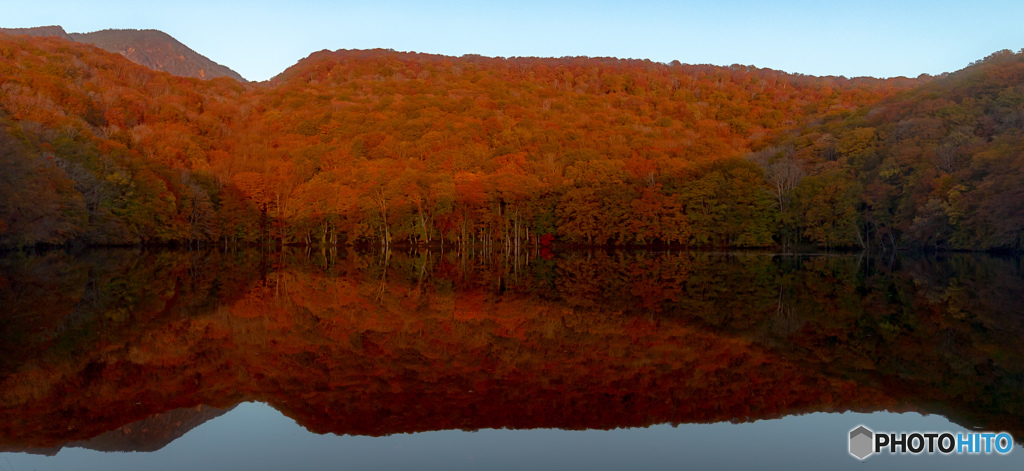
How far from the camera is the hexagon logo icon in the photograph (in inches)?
215

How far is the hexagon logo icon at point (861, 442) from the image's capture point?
5457 mm

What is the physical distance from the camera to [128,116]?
7919 cm

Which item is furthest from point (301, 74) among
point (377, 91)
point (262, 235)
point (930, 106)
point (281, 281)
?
point (281, 281)

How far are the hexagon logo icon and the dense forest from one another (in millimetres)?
38202

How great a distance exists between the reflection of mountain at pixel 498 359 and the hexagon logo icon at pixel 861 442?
78 cm

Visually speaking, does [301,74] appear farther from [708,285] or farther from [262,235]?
[708,285]

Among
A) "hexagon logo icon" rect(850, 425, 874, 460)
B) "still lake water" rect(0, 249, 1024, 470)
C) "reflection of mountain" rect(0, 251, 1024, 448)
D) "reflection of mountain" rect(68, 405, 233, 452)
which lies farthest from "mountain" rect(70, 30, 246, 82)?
"hexagon logo icon" rect(850, 425, 874, 460)

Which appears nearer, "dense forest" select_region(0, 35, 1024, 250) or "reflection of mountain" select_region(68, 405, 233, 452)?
"reflection of mountain" select_region(68, 405, 233, 452)

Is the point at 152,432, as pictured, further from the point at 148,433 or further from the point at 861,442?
the point at 861,442

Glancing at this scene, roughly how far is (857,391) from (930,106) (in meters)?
62.0
